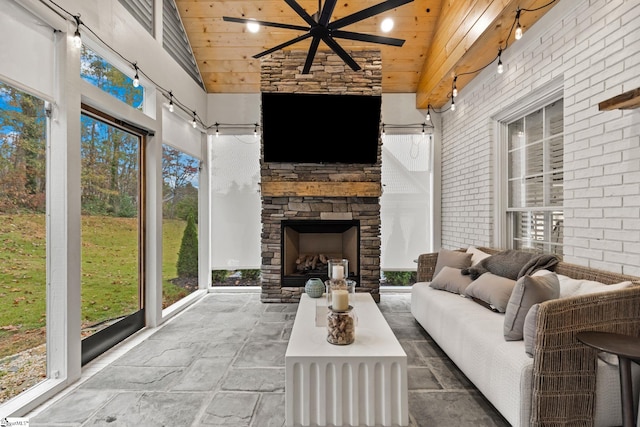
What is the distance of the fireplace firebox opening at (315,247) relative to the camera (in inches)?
174

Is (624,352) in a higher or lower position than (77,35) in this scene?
lower

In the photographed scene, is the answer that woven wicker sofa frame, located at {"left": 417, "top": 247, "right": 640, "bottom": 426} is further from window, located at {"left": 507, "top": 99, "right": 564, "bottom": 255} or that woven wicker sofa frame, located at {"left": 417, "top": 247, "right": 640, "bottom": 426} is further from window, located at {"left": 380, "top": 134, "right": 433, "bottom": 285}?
window, located at {"left": 380, "top": 134, "right": 433, "bottom": 285}

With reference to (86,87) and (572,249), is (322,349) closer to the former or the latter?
(572,249)

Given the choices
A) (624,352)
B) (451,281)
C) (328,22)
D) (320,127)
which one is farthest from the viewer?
(320,127)

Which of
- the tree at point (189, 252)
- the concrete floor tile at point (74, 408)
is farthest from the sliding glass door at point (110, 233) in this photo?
the tree at point (189, 252)

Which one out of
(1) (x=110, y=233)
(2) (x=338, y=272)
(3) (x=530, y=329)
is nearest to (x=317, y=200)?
(2) (x=338, y=272)

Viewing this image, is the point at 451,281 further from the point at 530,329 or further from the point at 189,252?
the point at 189,252

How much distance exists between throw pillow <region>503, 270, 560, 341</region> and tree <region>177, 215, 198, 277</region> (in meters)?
3.98

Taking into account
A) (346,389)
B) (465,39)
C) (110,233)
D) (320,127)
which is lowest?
(346,389)

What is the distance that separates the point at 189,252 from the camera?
186 inches

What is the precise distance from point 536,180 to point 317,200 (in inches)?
99.7

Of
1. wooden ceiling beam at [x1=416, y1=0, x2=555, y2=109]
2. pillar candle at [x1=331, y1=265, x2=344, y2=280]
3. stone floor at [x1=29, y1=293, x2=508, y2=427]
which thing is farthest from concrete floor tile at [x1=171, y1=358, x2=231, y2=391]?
wooden ceiling beam at [x1=416, y1=0, x2=555, y2=109]

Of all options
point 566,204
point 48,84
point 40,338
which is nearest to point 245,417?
point 40,338

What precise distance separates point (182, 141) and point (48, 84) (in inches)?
84.6
